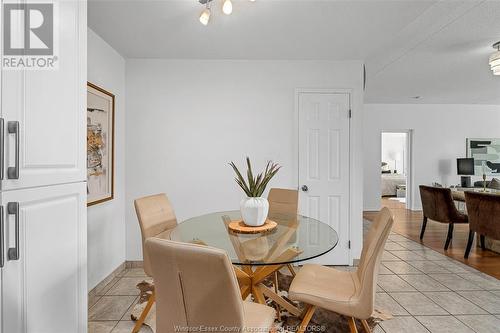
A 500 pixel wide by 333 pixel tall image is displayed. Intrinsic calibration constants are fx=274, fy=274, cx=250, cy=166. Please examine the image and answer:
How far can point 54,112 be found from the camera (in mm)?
1211

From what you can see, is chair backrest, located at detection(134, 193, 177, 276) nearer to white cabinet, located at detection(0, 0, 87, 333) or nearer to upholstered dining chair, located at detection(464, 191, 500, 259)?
white cabinet, located at detection(0, 0, 87, 333)

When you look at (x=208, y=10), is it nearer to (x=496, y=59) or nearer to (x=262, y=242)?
(x=262, y=242)

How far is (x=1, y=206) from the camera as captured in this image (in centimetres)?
96

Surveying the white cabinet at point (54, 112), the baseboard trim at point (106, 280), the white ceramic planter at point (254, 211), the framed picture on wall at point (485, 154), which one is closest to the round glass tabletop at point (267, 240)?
the white ceramic planter at point (254, 211)

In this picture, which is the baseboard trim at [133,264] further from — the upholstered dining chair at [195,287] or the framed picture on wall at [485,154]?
the framed picture on wall at [485,154]

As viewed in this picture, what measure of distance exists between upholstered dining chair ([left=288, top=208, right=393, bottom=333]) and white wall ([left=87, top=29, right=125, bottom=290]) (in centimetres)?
196

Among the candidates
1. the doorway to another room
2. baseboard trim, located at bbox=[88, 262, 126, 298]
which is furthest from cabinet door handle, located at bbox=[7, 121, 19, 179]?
the doorway to another room

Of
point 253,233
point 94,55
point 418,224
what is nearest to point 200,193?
point 253,233

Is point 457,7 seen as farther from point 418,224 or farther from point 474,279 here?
point 418,224

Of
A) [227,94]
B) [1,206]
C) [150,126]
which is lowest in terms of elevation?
[1,206]

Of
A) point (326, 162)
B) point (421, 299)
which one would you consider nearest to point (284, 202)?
point (326, 162)

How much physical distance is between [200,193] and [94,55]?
1.76 metres

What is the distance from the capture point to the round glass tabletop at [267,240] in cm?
149

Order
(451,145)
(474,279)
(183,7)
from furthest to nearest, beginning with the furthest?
(451,145)
(474,279)
(183,7)
